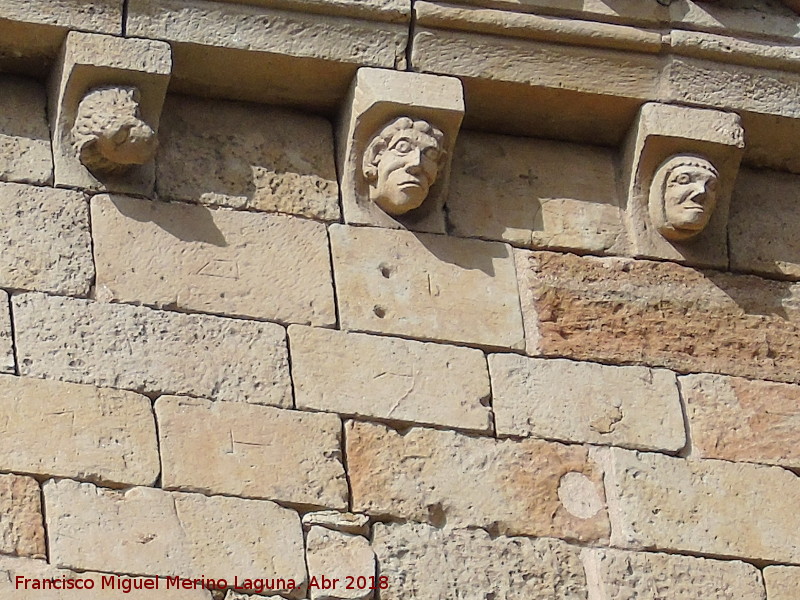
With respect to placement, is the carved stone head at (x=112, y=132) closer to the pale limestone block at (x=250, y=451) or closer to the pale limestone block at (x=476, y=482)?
the pale limestone block at (x=250, y=451)

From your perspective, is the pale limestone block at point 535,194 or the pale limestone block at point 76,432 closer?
the pale limestone block at point 76,432

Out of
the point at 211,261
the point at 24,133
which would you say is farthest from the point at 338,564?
the point at 24,133

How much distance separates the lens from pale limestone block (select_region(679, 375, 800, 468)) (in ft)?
19.2

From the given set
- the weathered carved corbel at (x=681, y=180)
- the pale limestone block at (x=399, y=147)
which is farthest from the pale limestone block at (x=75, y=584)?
the weathered carved corbel at (x=681, y=180)

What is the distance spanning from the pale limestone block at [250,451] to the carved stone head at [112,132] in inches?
29.4

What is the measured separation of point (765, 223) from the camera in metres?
6.38

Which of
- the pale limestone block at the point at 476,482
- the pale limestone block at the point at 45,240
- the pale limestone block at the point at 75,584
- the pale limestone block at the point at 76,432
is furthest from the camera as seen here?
the pale limestone block at the point at 45,240

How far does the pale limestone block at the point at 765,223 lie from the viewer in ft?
20.6

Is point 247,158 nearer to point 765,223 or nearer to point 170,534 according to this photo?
point 170,534

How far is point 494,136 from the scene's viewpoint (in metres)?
6.34

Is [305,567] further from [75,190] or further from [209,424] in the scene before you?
[75,190]

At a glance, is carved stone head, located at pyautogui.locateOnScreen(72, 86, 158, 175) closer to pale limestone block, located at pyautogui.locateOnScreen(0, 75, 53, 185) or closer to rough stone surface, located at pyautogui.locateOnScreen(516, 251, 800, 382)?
pale limestone block, located at pyautogui.locateOnScreen(0, 75, 53, 185)

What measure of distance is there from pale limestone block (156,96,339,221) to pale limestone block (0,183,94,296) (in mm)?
296

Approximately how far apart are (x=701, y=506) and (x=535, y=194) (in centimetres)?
114
